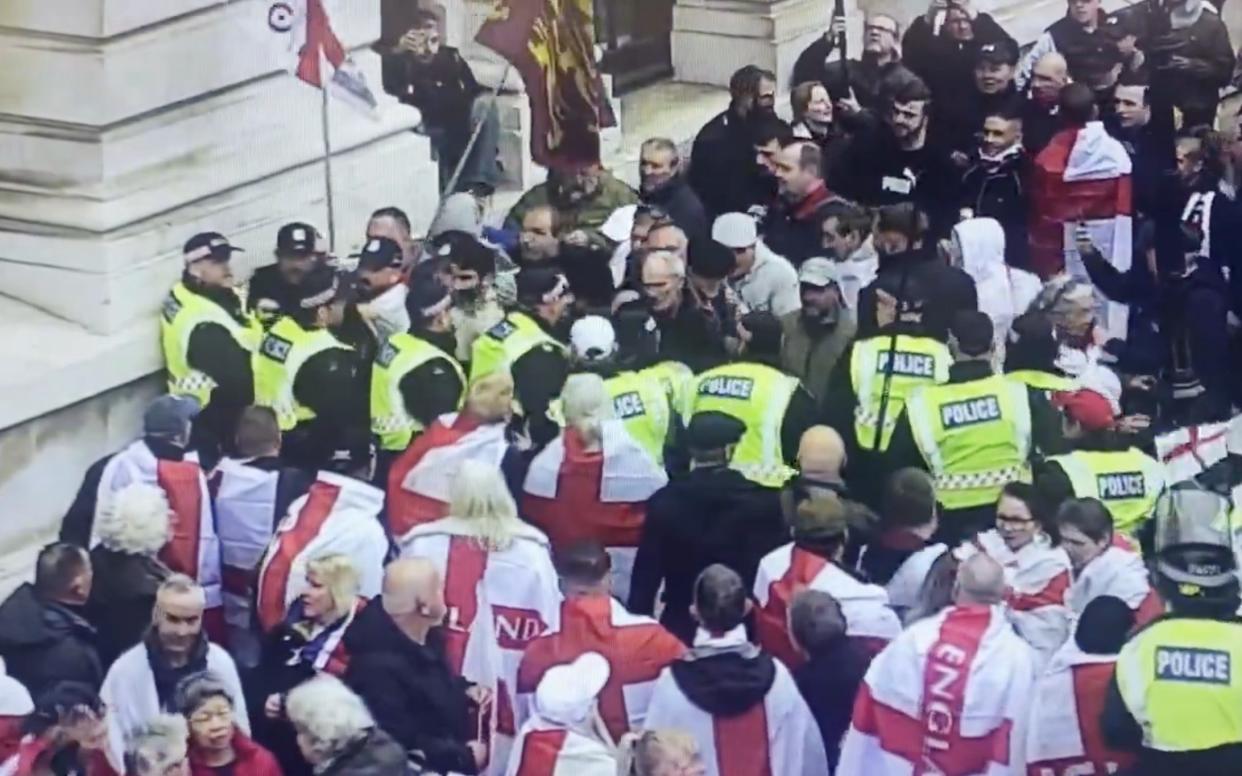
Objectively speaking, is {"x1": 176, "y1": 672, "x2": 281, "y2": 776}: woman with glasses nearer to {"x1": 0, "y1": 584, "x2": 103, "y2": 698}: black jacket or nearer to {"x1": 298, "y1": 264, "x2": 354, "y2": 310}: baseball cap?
{"x1": 0, "y1": 584, "x2": 103, "y2": 698}: black jacket

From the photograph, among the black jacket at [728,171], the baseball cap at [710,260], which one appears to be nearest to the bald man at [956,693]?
the baseball cap at [710,260]

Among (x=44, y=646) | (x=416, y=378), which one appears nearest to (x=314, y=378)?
(x=416, y=378)

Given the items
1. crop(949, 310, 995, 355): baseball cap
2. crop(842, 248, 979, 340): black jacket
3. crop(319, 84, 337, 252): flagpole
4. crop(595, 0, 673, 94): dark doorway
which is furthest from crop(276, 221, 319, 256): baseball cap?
crop(595, 0, 673, 94): dark doorway

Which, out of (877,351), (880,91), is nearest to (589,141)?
(880,91)

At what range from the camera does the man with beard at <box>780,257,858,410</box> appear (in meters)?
10.2

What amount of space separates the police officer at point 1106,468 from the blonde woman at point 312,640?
2173 mm

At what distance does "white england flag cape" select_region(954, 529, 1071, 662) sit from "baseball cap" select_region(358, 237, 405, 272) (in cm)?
305

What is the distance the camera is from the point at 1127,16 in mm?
15078

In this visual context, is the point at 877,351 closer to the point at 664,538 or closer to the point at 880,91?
the point at 664,538

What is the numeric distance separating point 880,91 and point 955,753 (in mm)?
6195

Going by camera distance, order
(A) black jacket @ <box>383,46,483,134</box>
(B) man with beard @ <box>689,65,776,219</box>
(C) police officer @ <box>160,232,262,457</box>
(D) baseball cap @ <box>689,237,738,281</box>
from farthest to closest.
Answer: (A) black jacket @ <box>383,46,483,134</box>
(B) man with beard @ <box>689,65,776,219</box>
(D) baseball cap @ <box>689,237,738,281</box>
(C) police officer @ <box>160,232,262,457</box>

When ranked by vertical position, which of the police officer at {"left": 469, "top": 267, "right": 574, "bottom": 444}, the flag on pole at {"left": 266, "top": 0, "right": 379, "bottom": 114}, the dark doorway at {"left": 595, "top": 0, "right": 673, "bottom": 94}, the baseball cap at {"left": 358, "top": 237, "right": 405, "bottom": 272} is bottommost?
the dark doorway at {"left": 595, "top": 0, "right": 673, "bottom": 94}

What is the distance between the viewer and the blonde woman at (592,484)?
9305mm

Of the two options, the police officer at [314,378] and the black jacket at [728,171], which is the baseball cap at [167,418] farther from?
the black jacket at [728,171]
